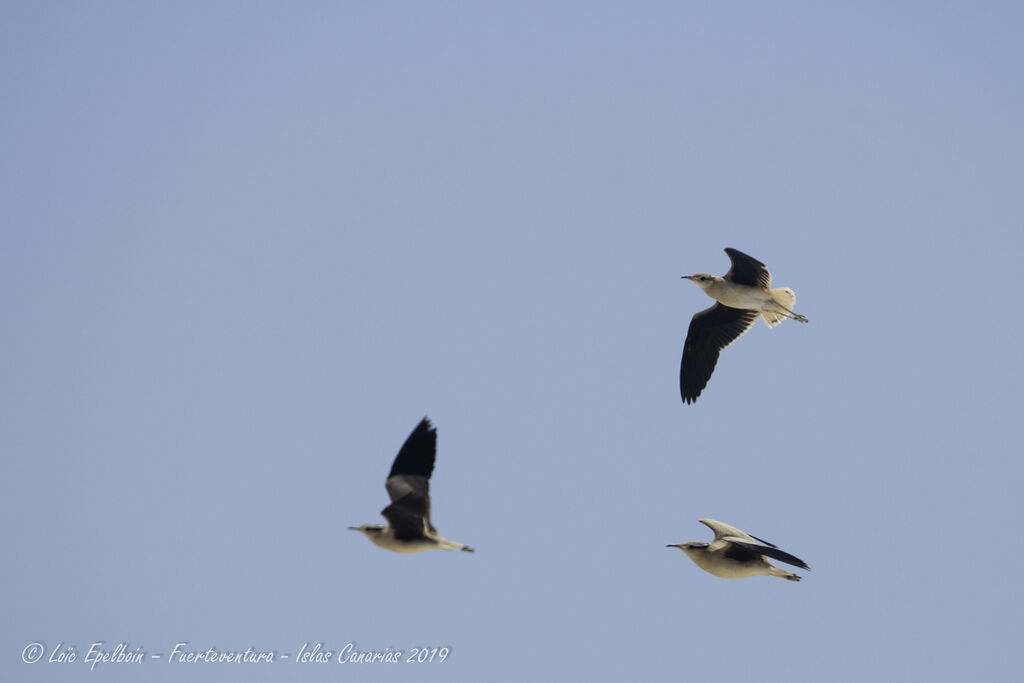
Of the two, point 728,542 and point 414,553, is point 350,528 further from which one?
point 728,542

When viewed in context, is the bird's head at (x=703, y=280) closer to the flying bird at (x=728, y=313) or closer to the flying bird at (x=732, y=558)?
the flying bird at (x=728, y=313)

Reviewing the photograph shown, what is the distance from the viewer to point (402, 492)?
54.8 ft

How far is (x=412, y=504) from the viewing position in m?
16.2

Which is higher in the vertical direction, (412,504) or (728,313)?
(728,313)

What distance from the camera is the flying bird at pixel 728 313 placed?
68.7ft

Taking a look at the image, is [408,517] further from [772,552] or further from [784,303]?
[784,303]

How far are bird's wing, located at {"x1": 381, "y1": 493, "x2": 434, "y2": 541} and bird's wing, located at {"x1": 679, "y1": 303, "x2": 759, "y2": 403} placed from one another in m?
8.96

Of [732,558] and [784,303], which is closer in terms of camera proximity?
[732,558]

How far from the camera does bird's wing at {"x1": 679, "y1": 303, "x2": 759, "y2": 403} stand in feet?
76.5

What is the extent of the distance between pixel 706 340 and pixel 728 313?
0.72 meters

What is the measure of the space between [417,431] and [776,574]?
5.74 meters

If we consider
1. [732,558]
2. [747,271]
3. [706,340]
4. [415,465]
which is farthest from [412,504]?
[706,340]

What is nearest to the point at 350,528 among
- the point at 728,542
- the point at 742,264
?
the point at 728,542

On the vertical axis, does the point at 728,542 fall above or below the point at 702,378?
below
